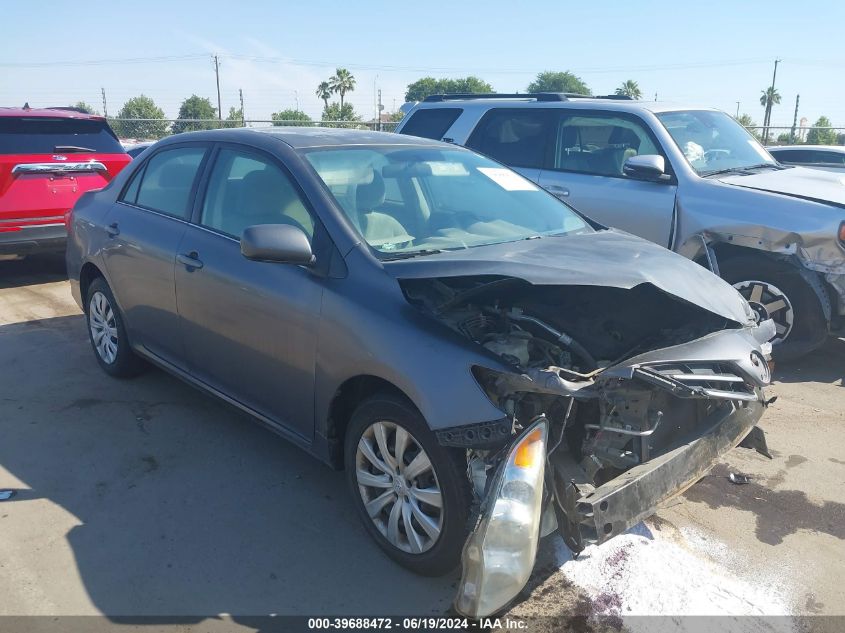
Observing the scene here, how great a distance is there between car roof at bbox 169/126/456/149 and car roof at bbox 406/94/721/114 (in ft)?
8.65

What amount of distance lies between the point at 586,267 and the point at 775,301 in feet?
10.6

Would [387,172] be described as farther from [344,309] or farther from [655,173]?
[655,173]

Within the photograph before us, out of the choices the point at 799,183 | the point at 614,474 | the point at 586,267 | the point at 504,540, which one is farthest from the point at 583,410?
the point at 799,183

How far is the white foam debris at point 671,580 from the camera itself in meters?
2.91

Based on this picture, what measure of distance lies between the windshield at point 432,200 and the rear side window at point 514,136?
257 cm

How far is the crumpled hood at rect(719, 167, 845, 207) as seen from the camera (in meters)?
5.54

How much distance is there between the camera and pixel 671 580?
3070mm

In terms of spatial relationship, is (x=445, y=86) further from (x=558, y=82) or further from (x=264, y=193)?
(x=264, y=193)

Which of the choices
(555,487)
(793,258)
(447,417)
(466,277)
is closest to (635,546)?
(555,487)

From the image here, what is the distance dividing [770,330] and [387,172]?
2107mm

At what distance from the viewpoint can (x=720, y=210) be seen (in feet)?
18.5

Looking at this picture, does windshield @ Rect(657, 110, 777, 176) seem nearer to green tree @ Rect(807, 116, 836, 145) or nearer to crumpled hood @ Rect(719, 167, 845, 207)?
crumpled hood @ Rect(719, 167, 845, 207)

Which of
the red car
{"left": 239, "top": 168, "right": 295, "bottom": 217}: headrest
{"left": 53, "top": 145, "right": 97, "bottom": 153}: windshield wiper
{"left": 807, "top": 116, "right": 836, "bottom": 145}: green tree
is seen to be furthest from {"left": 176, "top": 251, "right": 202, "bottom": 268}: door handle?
{"left": 807, "top": 116, "right": 836, "bottom": 145}: green tree

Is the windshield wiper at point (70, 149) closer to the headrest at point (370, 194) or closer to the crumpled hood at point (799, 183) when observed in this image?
the headrest at point (370, 194)
